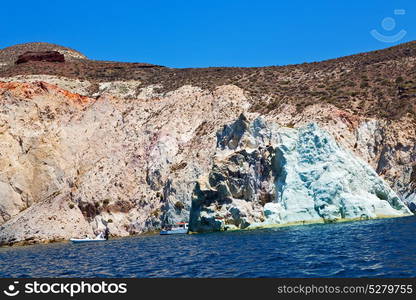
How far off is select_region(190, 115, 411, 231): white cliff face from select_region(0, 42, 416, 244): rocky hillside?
819 mm

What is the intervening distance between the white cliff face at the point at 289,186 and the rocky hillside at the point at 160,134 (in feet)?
2.69

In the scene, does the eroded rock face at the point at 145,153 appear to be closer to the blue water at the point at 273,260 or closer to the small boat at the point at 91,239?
the small boat at the point at 91,239

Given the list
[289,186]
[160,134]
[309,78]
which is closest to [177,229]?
[289,186]

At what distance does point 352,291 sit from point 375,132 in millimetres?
54543

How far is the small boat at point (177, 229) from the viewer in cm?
5854

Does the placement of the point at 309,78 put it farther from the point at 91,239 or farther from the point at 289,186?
the point at 91,239

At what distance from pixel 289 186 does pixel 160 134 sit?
29.5m

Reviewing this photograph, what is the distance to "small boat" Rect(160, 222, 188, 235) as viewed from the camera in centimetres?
5854

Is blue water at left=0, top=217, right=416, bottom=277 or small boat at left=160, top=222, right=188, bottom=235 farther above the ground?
blue water at left=0, top=217, right=416, bottom=277

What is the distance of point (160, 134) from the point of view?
76125mm

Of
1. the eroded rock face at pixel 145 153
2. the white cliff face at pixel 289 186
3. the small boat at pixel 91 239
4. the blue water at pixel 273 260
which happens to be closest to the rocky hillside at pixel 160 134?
the eroded rock face at pixel 145 153

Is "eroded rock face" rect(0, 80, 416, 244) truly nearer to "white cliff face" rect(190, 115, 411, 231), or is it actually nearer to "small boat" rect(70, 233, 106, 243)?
"white cliff face" rect(190, 115, 411, 231)

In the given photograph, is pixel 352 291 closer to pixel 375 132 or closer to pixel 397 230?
pixel 397 230

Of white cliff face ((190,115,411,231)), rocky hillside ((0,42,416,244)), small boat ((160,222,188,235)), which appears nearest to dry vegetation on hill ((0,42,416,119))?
rocky hillside ((0,42,416,244))
